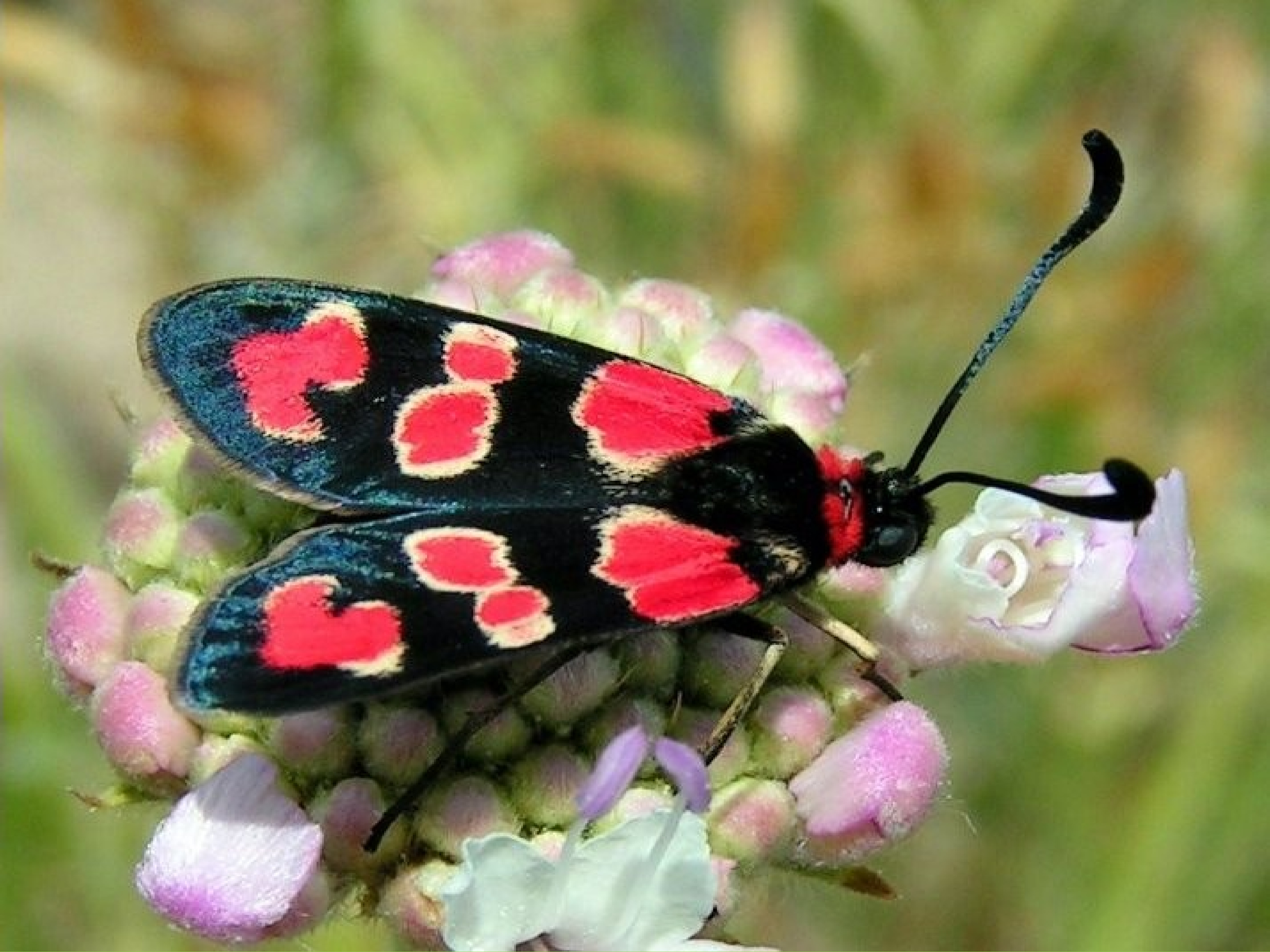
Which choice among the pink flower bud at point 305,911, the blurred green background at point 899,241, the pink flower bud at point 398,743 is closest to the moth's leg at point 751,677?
the pink flower bud at point 398,743

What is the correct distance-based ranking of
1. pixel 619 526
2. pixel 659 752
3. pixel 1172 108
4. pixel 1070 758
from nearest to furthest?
pixel 659 752
pixel 619 526
pixel 1070 758
pixel 1172 108

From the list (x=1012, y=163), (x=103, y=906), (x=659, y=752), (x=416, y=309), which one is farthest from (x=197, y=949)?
(x=1012, y=163)

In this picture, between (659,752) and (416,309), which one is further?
(416,309)

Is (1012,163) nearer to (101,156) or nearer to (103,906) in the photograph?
(101,156)

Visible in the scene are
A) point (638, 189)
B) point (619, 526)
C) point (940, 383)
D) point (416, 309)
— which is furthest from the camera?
point (638, 189)

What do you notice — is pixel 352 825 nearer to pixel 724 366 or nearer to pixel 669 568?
pixel 669 568

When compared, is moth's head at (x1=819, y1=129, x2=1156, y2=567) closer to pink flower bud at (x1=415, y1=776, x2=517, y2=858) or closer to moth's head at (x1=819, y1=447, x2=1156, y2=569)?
moth's head at (x1=819, y1=447, x2=1156, y2=569)

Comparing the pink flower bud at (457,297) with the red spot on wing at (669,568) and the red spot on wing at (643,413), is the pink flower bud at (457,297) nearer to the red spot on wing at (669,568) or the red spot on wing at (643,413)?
the red spot on wing at (643,413)
